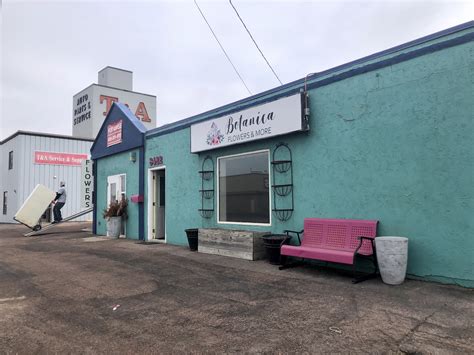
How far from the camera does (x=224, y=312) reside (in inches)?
161

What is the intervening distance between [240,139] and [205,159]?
1.60m

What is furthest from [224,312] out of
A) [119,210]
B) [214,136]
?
[119,210]

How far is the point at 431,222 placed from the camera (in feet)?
17.0

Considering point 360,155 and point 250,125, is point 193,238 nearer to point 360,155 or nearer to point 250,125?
point 250,125

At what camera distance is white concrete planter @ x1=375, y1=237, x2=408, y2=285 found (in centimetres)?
504

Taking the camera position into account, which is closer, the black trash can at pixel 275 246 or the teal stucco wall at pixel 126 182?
the black trash can at pixel 275 246

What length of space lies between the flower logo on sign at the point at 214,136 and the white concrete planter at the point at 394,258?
4.73 metres

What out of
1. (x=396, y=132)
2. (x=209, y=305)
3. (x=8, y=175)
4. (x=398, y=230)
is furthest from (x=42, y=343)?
(x=8, y=175)

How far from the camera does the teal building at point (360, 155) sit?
4.99 m

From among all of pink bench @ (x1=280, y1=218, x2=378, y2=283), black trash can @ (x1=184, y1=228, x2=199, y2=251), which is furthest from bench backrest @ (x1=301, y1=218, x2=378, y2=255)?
black trash can @ (x1=184, y1=228, x2=199, y2=251)

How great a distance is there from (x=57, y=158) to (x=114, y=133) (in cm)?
1133

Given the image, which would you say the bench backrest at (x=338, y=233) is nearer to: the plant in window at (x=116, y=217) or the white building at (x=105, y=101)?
the plant in window at (x=116, y=217)

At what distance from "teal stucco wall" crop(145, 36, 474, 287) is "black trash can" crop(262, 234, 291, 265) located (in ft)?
1.74

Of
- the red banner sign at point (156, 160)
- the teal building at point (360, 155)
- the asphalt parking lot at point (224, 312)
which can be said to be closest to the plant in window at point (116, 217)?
the red banner sign at point (156, 160)
